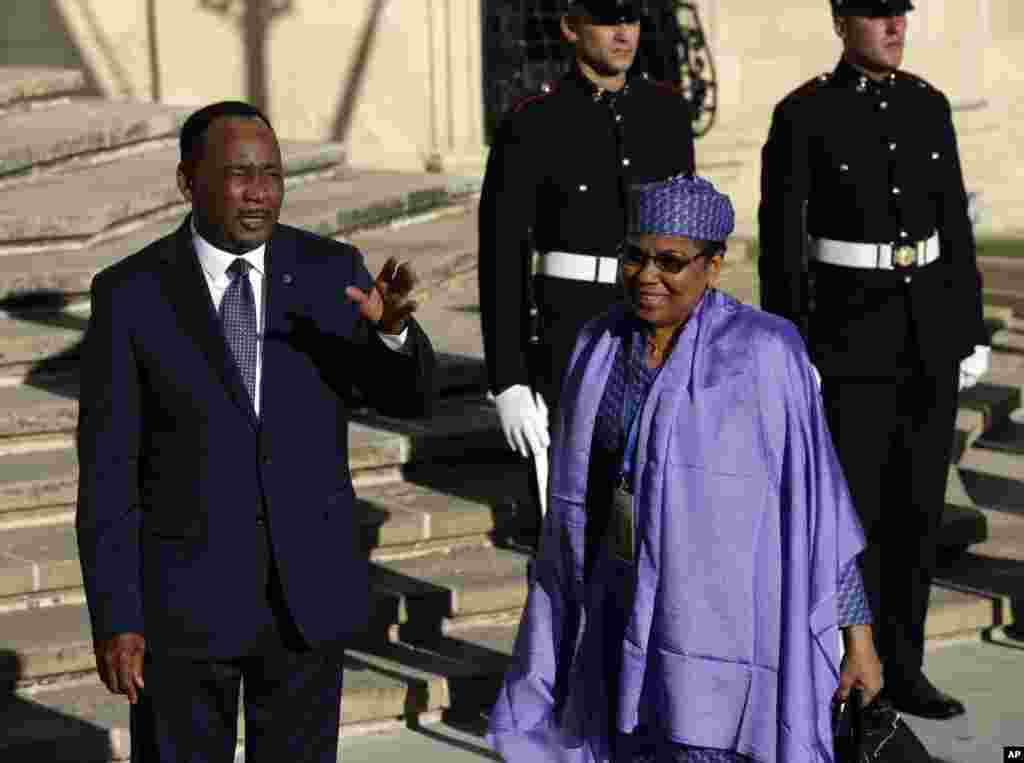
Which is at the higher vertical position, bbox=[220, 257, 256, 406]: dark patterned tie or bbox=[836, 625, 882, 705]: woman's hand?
bbox=[220, 257, 256, 406]: dark patterned tie

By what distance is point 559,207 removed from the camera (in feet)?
20.7

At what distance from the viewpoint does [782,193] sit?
6512 mm

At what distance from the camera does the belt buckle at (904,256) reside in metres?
6.52

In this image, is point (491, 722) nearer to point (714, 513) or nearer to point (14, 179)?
point (714, 513)

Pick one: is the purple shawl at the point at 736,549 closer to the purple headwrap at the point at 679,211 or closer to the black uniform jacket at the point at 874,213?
the purple headwrap at the point at 679,211

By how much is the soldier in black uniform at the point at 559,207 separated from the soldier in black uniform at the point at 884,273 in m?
0.42

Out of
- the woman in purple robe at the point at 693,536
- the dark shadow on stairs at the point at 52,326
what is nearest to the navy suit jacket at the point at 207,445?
the woman in purple robe at the point at 693,536

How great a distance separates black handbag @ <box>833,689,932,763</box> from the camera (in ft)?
14.7

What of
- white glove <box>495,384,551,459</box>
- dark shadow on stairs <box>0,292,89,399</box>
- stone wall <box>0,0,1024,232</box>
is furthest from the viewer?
stone wall <box>0,0,1024,232</box>

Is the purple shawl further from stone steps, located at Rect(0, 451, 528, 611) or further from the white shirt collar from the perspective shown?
stone steps, located at Rect(0, 451, 528, 611)

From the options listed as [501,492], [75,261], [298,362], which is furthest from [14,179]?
[298,362]

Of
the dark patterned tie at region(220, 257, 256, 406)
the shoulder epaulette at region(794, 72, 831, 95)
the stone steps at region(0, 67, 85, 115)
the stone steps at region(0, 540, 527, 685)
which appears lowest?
the stone steps at region(0, 540, 527, 685)

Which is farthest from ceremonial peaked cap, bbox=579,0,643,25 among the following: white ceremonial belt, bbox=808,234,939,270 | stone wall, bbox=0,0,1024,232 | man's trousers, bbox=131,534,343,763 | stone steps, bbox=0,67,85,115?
stone wall, bbox=0,0,1024,232

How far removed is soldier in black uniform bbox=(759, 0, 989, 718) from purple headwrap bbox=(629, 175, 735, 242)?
7.18 feet
